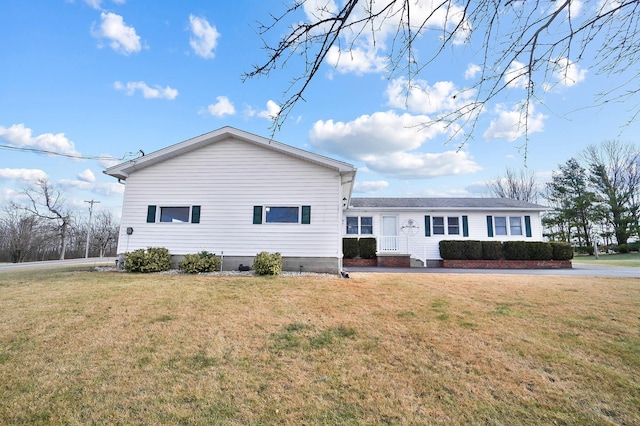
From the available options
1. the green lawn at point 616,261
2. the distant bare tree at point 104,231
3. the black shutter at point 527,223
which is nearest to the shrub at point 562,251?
the black shutter at point 527,223

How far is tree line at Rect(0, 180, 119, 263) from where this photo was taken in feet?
103

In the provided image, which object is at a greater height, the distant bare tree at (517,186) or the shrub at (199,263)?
the distant bare tree at (517,186)

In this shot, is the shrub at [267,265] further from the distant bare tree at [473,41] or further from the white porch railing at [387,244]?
the white porch railing at [387,244]

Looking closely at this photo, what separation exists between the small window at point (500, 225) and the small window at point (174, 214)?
16.9 metres

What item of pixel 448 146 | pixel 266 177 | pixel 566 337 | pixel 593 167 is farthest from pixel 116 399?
pixel 593 167

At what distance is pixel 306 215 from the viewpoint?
1062cm

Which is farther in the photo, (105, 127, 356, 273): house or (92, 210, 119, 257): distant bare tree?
(92, 210, 119, 257): distant bare tree

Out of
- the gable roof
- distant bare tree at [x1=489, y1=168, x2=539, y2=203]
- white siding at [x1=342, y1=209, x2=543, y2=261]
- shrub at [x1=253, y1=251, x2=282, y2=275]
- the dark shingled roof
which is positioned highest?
distant bare tree at [x1=489, y1=168, x2=539, y2=203]

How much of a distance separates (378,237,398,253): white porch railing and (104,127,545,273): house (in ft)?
18.0

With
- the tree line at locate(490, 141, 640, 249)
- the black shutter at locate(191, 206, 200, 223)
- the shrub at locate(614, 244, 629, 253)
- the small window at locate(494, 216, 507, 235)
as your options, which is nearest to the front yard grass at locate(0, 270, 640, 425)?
the black shutter at locate(191, 206, 200, 223)

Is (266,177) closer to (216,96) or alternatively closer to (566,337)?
(216,96)

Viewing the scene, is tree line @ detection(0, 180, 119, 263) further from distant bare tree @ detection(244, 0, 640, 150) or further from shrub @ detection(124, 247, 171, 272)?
distant bare tree @ detection(244, 0, 640, 150)

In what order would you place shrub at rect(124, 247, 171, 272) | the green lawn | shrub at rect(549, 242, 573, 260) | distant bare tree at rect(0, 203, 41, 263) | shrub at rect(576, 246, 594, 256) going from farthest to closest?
distant bare tree at rect(0, 203, 41, 263)
shrub at rect(576, 246, 594, 256)
the green lawn
shrub at rect(549, 242, 573, 260)
shrub at rect(124, 247, 171, 272)

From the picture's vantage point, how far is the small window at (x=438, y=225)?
671 inches
